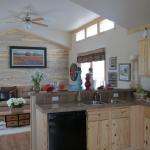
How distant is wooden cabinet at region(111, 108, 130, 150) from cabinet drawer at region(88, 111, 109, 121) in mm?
145

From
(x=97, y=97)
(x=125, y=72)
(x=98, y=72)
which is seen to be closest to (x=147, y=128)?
(x=97, y=97)

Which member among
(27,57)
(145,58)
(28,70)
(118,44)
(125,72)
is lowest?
(125,72)

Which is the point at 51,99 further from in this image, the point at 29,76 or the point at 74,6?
the point at 29,76

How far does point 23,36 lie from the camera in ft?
28.8

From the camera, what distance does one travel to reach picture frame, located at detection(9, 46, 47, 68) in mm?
8633

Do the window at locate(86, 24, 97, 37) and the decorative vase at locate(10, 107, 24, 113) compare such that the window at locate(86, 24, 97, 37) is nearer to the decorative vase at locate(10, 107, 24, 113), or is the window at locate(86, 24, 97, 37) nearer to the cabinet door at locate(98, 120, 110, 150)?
the decorative vase at locate(10, 107, 24, 113)

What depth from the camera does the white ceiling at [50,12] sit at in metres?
5.76

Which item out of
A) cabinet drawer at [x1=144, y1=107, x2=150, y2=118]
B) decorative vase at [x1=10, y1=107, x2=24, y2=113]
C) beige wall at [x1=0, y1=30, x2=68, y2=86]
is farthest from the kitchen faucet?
beige wall at [x1=0, y1=30, x2=68, y2=86]

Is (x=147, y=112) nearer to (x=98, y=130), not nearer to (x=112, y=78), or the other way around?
(x=98, y=130)

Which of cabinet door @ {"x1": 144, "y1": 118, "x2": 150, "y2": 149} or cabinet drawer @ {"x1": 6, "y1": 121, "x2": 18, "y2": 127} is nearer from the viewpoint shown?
cabinet door @ {"x1": 144, "y1": 118, "x2": 150, "y2": 149}

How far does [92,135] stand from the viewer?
11.5 feet

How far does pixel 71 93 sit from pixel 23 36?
18.1 feet

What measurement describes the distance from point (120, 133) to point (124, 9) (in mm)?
2491

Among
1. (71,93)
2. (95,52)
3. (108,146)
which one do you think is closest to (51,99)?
(71,93)
